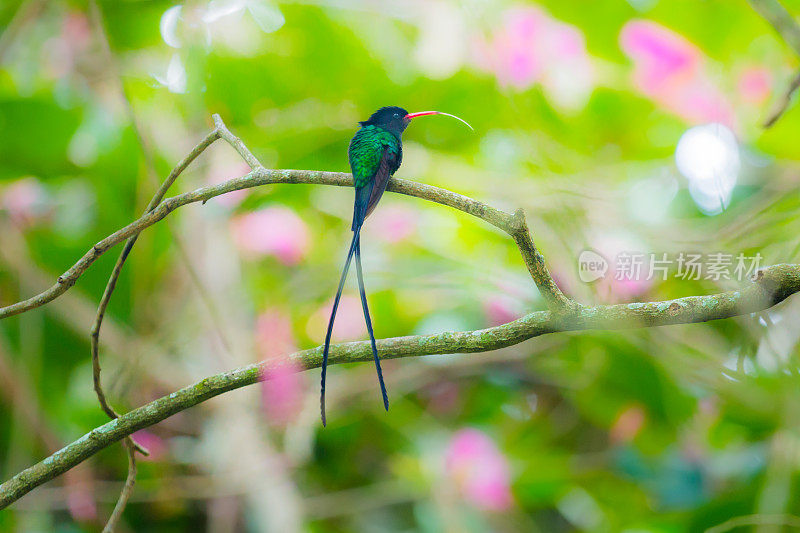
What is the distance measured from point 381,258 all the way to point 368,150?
1032 mm

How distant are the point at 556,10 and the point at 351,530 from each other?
1.33 meters

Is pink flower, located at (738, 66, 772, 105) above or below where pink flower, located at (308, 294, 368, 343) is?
above

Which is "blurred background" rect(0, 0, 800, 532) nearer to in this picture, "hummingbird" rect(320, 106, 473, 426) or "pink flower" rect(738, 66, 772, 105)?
"pink flower" rect(738, 66, 772, 105)

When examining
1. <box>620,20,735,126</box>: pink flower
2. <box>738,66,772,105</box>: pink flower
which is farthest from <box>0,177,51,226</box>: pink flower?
<box>738,66,772,105</box>: pink flower

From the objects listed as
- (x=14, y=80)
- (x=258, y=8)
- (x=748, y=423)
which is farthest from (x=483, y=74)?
(x=14, y=80)

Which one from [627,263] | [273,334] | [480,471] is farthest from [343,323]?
[627,263]

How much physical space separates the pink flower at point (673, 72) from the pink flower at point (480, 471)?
88 cm

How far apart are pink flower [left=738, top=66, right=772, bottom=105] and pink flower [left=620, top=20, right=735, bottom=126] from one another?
4 cm

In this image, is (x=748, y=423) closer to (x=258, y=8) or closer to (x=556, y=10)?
(x=556, y=10)

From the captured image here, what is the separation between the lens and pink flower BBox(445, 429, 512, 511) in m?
1.58

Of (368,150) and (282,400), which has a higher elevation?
(368,150)

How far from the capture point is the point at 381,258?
1.75m

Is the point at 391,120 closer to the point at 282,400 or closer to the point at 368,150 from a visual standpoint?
the point at 368,150

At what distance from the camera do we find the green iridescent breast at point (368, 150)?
2.25 ft
